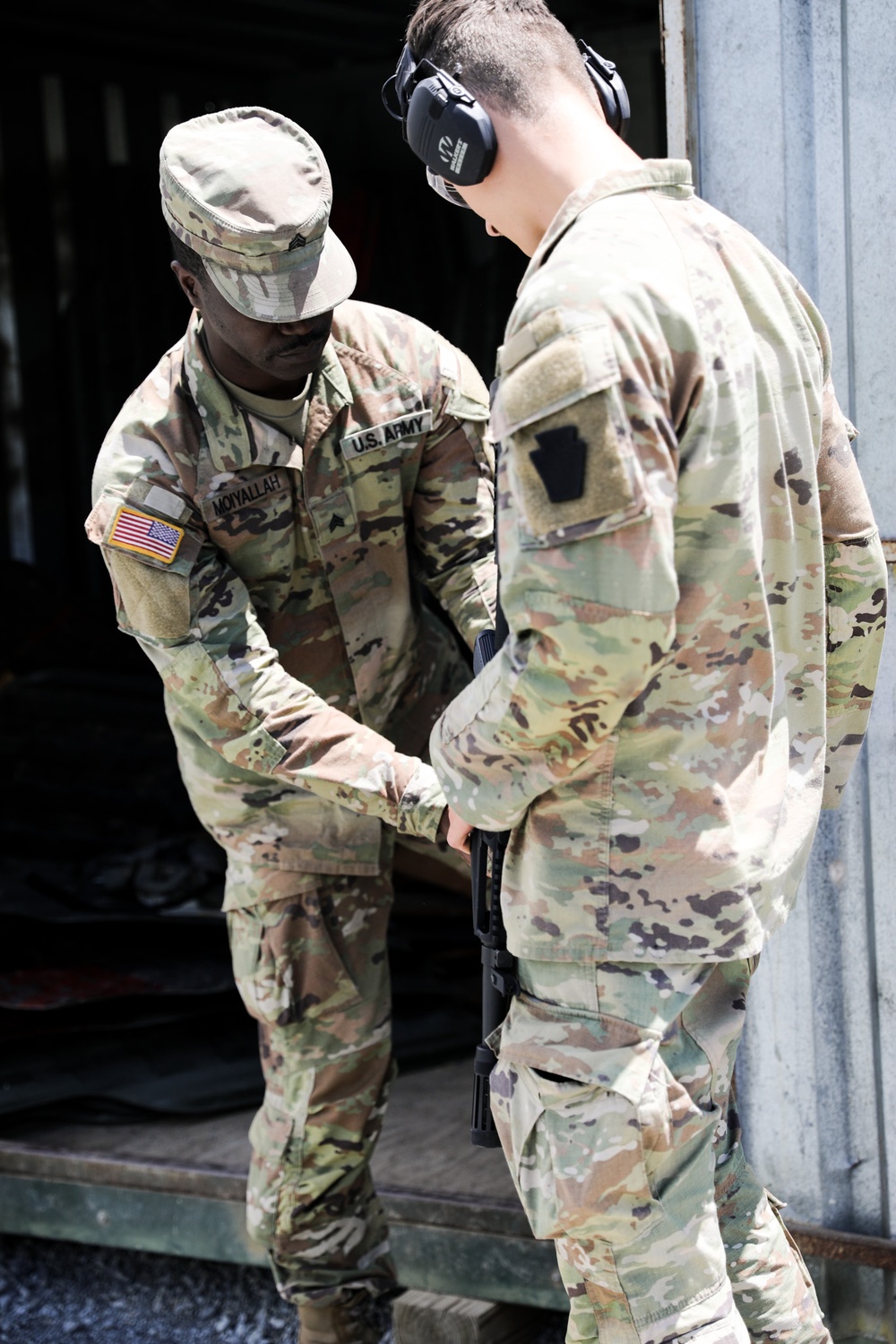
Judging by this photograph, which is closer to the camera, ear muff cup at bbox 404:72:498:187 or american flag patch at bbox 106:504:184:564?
ear muff cup at bbox 404:72:498:187

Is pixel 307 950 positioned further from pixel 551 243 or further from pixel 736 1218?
pixel 551 243

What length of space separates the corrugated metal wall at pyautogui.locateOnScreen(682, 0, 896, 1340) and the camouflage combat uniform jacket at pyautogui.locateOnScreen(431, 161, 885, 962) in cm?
57

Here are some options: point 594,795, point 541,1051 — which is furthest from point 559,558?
point 541,1051

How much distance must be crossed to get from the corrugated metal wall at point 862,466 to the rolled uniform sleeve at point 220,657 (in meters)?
0.73

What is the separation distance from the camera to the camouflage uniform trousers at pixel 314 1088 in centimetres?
257

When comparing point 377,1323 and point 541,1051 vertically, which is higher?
point 541,1051

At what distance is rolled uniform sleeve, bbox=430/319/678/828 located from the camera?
4.83 ft

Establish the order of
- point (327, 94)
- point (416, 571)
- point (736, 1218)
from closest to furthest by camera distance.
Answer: point (736, 1218), point (416, 571), point (327, 94)

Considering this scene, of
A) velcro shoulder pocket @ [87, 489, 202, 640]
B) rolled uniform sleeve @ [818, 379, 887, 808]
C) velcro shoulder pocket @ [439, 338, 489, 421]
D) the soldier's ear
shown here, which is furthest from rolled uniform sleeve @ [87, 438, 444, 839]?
rolled uniform sleeve @ [818, 379, 887, 808]

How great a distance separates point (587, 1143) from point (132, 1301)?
188cm

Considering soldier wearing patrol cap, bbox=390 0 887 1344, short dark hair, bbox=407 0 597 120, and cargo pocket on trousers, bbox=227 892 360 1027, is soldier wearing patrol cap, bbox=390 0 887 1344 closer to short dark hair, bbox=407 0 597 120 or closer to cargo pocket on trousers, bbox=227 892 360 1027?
short dark hair, bbox=407 0 597 120

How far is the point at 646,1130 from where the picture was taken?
1.64 m

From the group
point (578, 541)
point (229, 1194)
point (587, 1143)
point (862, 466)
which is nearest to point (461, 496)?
point (862, 466)

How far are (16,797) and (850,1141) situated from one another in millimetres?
3220
